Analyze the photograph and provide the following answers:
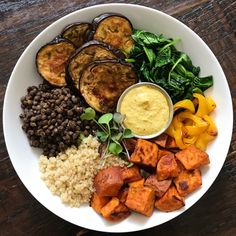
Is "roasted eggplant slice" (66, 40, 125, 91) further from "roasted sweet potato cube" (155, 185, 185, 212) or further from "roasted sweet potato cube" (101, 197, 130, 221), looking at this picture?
"roasted sweet potato cube" (155, 185, 185, 212)

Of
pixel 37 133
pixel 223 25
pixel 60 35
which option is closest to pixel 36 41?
pixel 60 35

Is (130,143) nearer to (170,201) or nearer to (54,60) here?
(170,201)

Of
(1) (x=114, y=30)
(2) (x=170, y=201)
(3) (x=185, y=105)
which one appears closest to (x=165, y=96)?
(3) (x=185, y=105)

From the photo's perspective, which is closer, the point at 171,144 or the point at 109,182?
the point at 109,182

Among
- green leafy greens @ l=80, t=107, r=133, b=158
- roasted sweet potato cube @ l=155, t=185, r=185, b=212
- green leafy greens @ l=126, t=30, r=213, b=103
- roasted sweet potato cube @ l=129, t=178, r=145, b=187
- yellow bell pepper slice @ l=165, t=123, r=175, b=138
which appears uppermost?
green leafy greens @ l=126, t=30, r=213, b=103

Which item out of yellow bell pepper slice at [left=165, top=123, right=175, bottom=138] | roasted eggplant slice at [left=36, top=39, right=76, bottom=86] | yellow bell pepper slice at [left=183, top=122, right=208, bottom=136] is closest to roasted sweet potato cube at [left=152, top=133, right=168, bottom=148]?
yellow bell pepper slice at [left=165, top=123, right=175, bottom=138]

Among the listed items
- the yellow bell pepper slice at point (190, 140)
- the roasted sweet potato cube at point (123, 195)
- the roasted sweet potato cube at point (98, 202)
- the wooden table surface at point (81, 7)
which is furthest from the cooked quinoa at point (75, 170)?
the yellow bell pepper slice at point (190, 140)

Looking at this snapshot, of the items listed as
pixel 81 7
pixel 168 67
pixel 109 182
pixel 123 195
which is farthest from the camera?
pixel 81 7

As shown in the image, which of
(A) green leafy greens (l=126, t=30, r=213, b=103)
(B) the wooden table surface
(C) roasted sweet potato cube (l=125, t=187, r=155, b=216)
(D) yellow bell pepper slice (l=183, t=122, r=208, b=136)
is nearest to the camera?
(C) roasted sweet potato cube (l=125, t=187, r=155, b=216)
